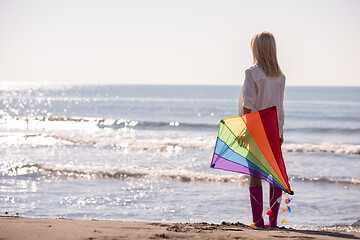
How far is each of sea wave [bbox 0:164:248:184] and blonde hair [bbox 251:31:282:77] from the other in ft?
20.5

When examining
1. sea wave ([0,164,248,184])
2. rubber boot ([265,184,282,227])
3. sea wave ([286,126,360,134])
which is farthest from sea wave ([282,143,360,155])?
rubber boot ([265,184,282,227])

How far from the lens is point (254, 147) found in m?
4.92

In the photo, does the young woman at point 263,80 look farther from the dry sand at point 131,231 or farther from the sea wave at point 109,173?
the sea wave at point 109,173

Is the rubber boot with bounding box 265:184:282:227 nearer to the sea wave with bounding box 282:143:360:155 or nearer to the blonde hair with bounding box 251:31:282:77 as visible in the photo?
the blonde hair with bounding box 251:31:282:77

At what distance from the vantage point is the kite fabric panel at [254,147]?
4.84 meters

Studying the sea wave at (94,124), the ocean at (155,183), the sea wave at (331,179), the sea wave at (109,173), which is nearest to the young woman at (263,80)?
the ocean at (155,183)

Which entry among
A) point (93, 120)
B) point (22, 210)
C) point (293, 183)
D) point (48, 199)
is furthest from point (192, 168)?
point (93, 120)

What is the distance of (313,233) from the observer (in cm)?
470

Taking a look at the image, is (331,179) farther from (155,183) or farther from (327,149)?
(327,149)

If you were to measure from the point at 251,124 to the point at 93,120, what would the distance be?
97.9 ft

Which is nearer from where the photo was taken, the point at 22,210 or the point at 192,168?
the point at 22,210

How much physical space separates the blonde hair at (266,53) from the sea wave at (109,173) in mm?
6246

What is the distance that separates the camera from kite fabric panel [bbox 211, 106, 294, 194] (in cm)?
484

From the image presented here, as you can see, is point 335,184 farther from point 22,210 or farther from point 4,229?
point 4,229
